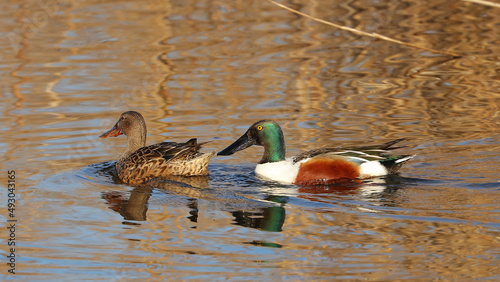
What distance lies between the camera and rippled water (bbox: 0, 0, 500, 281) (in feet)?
18.3

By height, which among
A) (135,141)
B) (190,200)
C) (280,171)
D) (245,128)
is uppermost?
(245,128)

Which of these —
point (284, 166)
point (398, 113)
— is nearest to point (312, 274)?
point (284, 166)

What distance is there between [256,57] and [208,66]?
34.8 inches

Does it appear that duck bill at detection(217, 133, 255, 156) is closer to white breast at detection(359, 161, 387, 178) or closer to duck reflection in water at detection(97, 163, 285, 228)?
duck reflection in water at detection(97, 163, 285, 228)

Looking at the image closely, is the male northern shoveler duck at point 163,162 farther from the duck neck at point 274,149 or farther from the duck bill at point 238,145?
the duck neck at point 274,149

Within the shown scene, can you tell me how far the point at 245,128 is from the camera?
9.46m

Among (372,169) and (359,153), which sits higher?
(359,153)

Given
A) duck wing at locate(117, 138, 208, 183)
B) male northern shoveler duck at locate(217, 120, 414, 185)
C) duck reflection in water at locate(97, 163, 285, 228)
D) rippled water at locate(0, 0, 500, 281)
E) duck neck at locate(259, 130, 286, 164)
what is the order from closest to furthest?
rippled water at locate(0, 0, 500, 281), duck reflection in water at locate(97, 163, 285, 228), male northern shoveler duck at locate(217, 120, 414, 185), duck wing at locate(117, 138, 208, 183), duck neck at locate(259, 130, 286, 164)

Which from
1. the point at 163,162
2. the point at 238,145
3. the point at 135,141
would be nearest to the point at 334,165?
the point at 238,145

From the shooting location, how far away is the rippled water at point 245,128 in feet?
18.3

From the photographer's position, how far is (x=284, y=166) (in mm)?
8055

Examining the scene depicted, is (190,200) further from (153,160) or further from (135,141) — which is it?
(135,141)

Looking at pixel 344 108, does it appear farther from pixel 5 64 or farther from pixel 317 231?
pixel 5 64

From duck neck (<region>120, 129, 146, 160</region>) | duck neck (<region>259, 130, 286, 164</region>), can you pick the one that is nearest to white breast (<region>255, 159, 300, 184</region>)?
duck neck (<region>259, 130, 286, 164</region>)
